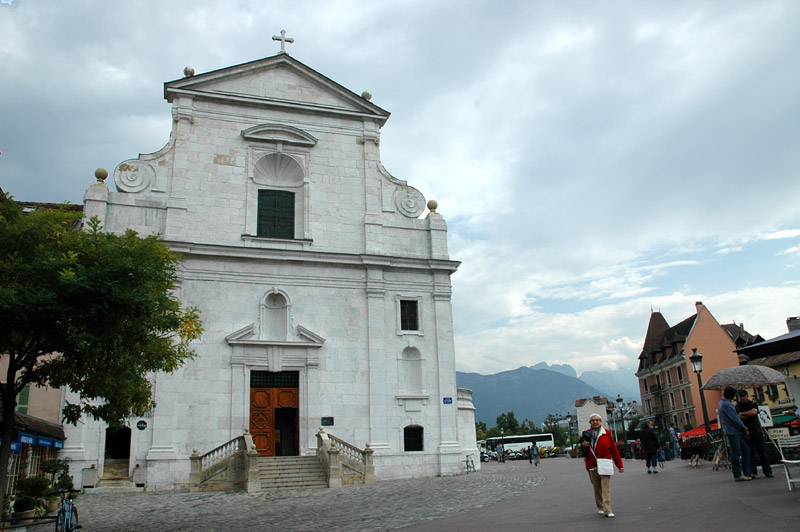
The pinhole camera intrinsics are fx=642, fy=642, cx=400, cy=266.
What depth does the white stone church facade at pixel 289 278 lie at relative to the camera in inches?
990

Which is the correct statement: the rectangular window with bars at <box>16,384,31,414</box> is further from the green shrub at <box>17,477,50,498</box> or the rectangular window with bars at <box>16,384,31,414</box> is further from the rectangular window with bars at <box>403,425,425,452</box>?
the rectangular window with bars at <box>403,425,425,452</box>

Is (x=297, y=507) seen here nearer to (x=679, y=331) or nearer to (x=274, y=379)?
(x=274, y=379)

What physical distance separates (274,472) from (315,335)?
597cm

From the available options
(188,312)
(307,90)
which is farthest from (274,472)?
(307,90)

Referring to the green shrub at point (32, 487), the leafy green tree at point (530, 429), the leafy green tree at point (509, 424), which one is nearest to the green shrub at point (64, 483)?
the green shrub at point (32, 487)

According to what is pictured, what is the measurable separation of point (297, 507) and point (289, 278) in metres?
12.7

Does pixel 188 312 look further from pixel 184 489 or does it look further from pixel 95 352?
pixel 184 489

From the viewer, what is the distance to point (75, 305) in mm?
11789

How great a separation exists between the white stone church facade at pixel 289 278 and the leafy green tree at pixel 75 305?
Answer: 39.6 feet

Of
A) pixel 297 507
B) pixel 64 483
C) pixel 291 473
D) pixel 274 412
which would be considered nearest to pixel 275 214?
pixel 274 412

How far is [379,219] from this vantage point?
96.3 feet

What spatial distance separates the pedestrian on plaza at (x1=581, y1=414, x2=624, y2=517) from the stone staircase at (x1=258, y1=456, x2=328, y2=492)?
13.3 meters

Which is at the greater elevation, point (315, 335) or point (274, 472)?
point (315, 335)

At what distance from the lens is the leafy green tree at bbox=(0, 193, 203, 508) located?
11461 millimetres
